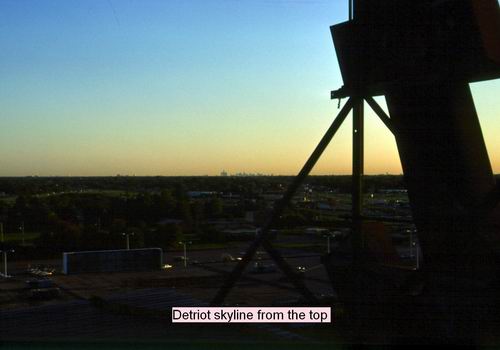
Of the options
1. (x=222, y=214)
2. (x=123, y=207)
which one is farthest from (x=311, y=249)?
(x=123, y=207)

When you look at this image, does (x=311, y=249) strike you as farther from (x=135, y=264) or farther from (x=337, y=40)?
(x=337, y=40)

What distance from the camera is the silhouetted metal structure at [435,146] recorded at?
2.38 m

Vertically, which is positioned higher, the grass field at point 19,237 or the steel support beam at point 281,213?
the steel support beam at point 281,213

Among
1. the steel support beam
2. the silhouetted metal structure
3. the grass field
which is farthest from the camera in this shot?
the grass field

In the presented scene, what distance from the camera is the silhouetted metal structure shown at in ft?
7.81

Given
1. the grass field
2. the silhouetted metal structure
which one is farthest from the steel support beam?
the grass field

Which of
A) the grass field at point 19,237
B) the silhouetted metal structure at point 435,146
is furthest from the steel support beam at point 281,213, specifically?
the grass field at point 19,237

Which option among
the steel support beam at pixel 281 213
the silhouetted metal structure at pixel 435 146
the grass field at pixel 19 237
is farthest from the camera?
the grass field at pixel 19 237

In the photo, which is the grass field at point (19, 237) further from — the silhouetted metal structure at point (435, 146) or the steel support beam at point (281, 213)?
the silhouetted metal structure at point (435, 146)

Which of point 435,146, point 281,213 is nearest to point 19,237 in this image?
point 281,213

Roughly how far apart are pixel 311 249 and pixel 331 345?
8.31 meters

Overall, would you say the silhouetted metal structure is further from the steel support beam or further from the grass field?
the grass field

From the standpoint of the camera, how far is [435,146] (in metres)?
2.57

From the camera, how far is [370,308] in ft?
9.07
